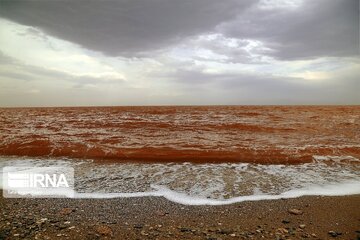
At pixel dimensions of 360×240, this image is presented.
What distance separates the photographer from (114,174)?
327 inches

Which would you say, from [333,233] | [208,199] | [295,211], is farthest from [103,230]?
[333,233]

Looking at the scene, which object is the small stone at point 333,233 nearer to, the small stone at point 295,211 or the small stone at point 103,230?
the small stone at point 295,211

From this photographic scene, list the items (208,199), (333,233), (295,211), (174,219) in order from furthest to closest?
(208,199), (295,211), (174,219), (333,233)

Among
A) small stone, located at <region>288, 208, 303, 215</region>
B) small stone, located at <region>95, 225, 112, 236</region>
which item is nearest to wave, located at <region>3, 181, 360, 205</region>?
small stone, located at <region>288, 208, 303, 215</region>

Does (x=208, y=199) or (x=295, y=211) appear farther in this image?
(x=208, y=199)

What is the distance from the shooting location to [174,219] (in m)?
4.78

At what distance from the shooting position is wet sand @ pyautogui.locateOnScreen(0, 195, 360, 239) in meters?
4.19

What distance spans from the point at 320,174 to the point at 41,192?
818cm

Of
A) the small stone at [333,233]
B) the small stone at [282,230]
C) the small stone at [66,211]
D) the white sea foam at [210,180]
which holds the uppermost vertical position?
the small stone at [282,230]

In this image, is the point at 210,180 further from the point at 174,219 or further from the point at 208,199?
the point at 174,219

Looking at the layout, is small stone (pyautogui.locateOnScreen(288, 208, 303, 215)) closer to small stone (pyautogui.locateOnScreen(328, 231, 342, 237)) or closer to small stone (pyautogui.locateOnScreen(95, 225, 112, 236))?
small stone (pyautogui.locateOnScreen(328, 231, 342, 237))

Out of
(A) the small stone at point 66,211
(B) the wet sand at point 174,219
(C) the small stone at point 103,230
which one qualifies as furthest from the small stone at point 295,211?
(A) the small stone at point 66,211

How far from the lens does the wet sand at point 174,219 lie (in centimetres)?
419

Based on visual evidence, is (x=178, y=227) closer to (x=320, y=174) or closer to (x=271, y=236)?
(x=271, y=236)
